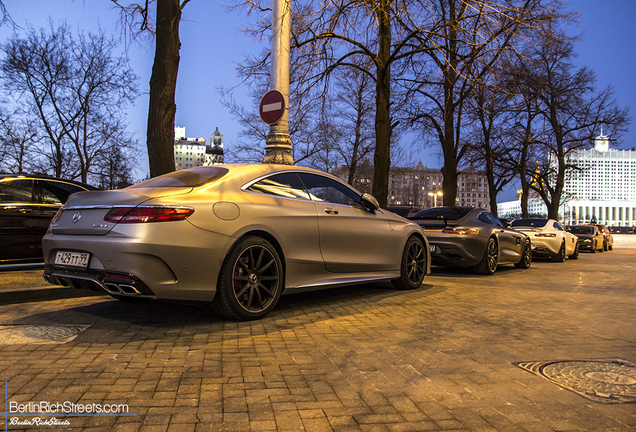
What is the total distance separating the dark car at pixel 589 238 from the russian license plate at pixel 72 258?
25799 mm

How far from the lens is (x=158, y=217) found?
4227mm

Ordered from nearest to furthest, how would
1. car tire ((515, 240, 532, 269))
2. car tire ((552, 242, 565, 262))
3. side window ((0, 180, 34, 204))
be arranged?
side window ((0, 180, 34, 204)), car tire ((515, 240, 532, 269)), car tire ((552, 242, 565, 262))

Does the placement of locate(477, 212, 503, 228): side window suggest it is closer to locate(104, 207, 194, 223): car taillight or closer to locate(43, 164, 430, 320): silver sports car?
locate(43, 164, 430, 320): silver sports car

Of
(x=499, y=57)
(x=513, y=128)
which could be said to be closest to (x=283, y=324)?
(x=499, y=57)

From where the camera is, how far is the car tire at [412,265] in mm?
7145

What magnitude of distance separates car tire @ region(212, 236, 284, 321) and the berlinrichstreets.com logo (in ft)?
6.39

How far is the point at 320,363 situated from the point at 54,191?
6600 mm

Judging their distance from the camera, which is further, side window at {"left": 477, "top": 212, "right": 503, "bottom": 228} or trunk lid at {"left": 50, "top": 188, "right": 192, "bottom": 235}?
side window at {"left": 477, "top": 212, "right": 503, "bottom": 228}

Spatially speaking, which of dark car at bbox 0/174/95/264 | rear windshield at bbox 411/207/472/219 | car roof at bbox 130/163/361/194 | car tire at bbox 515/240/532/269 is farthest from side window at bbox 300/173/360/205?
car tire at bbox 515/240/532/269

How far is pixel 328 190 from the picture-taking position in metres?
6.06

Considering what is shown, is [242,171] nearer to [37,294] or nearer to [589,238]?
[37,294]

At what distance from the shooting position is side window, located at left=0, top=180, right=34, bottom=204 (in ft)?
25.1

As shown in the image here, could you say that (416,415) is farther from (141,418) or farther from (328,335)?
(328,335)

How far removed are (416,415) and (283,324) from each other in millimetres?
2351
